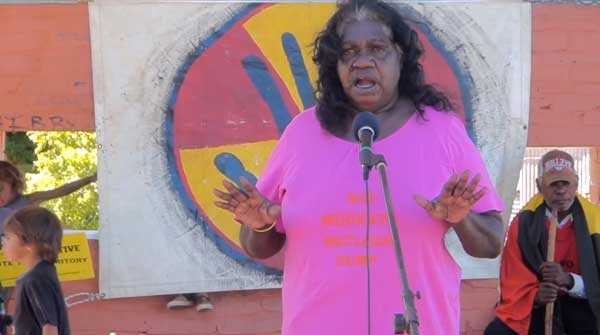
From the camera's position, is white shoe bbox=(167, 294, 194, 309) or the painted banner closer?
the painted banner

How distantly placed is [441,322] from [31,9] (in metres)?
3.26

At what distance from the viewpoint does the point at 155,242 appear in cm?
498

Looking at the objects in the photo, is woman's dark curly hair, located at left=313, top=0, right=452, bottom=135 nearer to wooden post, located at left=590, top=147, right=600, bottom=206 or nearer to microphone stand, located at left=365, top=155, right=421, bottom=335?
microphone stand, located at left=365, top=155, right=421, bottom=335

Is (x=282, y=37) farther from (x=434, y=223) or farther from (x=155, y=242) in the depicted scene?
(x=434, y=223)

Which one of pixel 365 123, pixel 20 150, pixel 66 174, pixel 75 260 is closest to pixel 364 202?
pixel 365 123

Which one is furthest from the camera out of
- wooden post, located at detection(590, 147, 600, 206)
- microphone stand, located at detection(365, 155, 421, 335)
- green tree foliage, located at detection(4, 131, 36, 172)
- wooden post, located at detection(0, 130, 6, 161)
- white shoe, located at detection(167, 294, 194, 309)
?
green tree foliage, located at detection(4, 131, 36, 172)

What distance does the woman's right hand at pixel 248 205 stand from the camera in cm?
251

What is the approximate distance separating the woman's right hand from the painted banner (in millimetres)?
2461

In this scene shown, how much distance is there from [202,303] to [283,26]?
4.97 feet

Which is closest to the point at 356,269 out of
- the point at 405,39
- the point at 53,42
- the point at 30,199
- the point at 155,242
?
the point at 405,39

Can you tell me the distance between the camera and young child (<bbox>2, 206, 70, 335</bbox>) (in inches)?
164

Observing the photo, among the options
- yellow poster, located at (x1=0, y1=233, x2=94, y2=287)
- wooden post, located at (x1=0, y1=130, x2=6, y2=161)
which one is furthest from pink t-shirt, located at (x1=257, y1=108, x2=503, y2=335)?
wooden post, located at (x1=0, y1=130, x2=6, y2=161)

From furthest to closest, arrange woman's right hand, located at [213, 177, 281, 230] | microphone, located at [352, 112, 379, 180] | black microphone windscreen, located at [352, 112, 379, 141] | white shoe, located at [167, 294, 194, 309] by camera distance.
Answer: white shoe, located at [167, 294, 194, 309] → woman's right hand, located at [213, 177, 281, 230] → black microphone windscreen, located at [352, 112, 379, 141] → microphone, located at [352, 112, 379, 180]

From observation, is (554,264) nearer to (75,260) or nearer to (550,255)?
(550,255)
